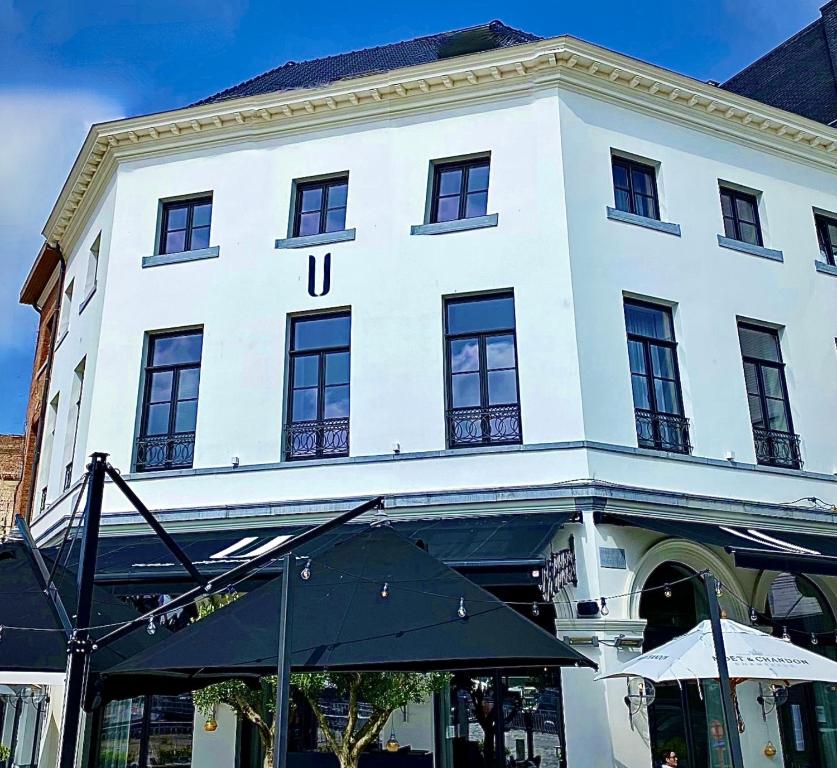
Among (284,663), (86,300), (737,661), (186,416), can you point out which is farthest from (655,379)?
(86,300)

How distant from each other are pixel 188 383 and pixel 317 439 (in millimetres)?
2411

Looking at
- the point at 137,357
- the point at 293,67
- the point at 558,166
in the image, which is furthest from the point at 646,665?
the point at 293,67

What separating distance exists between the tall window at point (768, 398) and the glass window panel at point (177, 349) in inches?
333

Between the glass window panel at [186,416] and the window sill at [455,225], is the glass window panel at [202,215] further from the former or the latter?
the window sill at [455,225]

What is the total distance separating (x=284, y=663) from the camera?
18.7ft

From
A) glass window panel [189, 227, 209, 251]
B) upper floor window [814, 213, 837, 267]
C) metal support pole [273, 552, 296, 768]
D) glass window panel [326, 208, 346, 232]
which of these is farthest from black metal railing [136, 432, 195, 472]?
upper floor window [814, 213, 837, 267]

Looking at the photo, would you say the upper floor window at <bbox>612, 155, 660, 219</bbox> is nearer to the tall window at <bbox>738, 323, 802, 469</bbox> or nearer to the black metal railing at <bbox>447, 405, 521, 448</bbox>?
the tall window at <bbox>738, 323, 802, 469</bbox>

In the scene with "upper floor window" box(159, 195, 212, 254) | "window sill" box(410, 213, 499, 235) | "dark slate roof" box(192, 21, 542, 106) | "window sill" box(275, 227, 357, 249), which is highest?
"dark slate roof" box(192, 21, 542, 106)

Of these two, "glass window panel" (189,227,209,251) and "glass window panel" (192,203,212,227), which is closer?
"glass window panel" (189,227,209,251)

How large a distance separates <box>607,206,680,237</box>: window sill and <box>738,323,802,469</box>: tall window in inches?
73.5

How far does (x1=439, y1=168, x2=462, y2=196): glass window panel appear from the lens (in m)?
14.0

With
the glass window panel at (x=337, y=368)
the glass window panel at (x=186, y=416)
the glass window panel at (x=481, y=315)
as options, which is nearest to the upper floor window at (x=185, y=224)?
the glass window panel at (x=186, y=416)

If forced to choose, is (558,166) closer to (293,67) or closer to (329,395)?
(329,395)

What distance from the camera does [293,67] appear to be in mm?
19547
